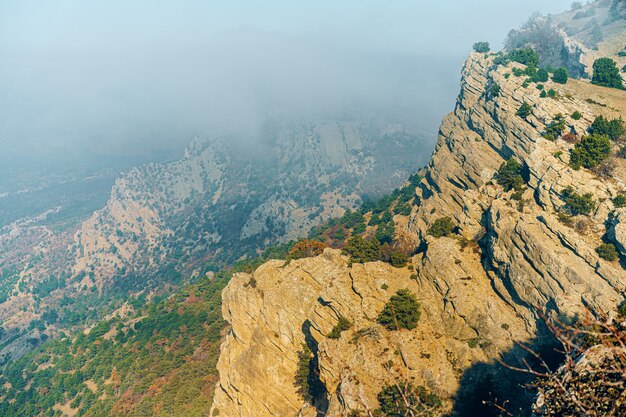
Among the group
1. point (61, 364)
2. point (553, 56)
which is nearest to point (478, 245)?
point (553, 56)

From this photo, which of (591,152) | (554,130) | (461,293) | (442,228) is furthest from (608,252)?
(554,130)

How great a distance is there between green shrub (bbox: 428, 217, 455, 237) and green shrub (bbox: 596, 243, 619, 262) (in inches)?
1001

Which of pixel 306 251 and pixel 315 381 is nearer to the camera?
pixel 315 381

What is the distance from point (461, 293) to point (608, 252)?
18352 millimetres

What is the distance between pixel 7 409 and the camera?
14612 centimetres

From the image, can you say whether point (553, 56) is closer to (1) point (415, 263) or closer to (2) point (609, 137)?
(2) point (609, 137)

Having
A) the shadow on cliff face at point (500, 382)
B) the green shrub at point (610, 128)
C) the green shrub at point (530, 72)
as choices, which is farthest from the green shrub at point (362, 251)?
the green shrub at point (530, 72)

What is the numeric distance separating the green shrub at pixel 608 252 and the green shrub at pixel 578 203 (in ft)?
22.6

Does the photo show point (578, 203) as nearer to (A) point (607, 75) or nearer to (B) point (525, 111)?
(B) point (525, 111)

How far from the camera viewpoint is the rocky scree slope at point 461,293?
47.5 metres

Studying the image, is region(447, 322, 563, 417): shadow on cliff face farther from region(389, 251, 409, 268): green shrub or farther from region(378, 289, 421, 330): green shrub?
region(389, 251, 409, 268): green shrub

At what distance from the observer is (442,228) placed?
72.0 meters

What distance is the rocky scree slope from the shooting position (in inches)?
1870

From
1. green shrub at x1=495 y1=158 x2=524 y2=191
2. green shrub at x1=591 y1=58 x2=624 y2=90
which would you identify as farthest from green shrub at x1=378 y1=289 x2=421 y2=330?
green shrub at x1=591 y1=58 x2=624 y2=90
